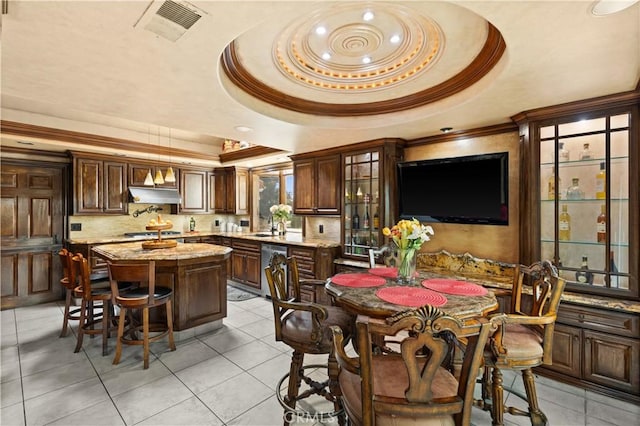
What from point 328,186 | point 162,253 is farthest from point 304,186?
point 162,253

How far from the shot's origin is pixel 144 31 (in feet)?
5.16

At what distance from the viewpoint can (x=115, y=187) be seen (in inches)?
208

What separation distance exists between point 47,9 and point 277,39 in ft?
3.97

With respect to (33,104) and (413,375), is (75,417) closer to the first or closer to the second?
(413,375)

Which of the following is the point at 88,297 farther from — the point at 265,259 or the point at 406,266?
the point at 406,266

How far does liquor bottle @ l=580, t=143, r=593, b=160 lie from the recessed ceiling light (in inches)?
63.3

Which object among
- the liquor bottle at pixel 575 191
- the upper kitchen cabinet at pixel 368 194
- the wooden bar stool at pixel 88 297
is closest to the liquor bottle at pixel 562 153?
the liquor bottle at pixel 575 191

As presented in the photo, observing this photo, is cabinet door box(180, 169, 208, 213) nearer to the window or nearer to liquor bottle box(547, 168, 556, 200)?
the window

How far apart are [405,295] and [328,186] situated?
9.30ft

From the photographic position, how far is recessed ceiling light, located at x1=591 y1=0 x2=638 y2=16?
52.1 inches

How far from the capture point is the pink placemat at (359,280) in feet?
7.60

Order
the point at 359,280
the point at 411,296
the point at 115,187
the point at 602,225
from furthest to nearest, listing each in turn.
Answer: the point at 115,187 < the point at 602,225 < the point at 359,280 < the point at 411,296

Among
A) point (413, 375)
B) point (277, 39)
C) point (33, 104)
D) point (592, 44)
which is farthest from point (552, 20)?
point (33, 104)

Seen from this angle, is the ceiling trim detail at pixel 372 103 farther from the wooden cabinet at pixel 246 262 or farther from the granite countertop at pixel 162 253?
the wooden cabinet at pixel 246 262
